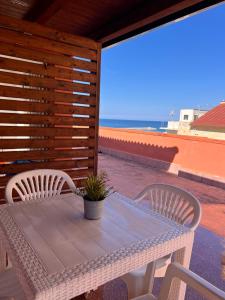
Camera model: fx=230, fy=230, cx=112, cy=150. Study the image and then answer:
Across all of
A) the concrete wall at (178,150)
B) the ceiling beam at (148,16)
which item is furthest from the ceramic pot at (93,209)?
the concrete wall at (178,150)

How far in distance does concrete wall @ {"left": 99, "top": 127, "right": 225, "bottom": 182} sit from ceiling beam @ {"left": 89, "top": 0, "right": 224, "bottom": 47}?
382 cm

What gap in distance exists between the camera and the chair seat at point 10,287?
1.04 m

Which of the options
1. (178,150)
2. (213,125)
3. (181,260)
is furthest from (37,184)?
(213,125)

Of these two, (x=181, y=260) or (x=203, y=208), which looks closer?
(x=181, y=260)

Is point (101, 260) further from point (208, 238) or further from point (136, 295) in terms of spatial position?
point (208, 238)

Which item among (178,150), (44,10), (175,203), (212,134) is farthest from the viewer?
(212,134)

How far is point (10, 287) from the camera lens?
109 cm

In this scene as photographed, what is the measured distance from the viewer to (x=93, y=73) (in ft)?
9.06

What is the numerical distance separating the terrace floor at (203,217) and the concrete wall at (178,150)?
1.51 feet

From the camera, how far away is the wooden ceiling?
6.77 feet

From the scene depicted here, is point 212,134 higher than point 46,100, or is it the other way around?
point 46,100

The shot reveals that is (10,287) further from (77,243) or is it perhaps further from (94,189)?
(94,189)

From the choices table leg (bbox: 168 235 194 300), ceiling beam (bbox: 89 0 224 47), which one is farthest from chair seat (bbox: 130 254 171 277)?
ceiling beam (bbox: 89 0 224 47)

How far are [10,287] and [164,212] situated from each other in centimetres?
102
